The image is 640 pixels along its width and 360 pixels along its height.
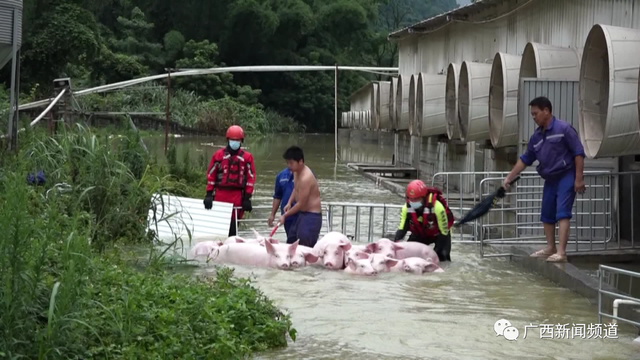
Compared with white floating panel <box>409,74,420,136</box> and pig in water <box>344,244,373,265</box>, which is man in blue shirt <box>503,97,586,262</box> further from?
white floating panel <box>409,74,420,136</box>

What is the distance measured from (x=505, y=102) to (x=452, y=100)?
5410 millimetres

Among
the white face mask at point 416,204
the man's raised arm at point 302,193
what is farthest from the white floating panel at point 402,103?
the white face mask at point 416,204

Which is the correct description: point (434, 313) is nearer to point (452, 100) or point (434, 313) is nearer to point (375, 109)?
point (452, 100)

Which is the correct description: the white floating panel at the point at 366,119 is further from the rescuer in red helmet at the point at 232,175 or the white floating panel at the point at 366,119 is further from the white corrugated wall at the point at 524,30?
the rescuer in red helmet at the point at 232,175

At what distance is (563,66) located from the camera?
49.5 feet

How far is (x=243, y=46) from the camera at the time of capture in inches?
2940

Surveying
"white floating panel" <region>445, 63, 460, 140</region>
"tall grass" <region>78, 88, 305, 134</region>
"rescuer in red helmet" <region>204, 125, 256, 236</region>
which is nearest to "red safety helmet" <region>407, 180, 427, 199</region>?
"rescuer in red helmet" <region>204, 125, 256, 236</region>

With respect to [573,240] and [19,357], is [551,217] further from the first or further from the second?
[19,357]

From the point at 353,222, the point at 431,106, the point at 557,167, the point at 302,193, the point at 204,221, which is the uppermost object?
the point at 431,106

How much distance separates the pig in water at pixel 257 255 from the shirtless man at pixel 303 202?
770mm

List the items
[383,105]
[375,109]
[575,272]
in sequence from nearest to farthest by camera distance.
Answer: [575,272], [383,105], [375,109]

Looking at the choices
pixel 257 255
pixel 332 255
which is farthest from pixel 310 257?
pixel 257 255

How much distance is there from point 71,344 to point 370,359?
2346 mm

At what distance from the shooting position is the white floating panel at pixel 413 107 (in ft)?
79.1
